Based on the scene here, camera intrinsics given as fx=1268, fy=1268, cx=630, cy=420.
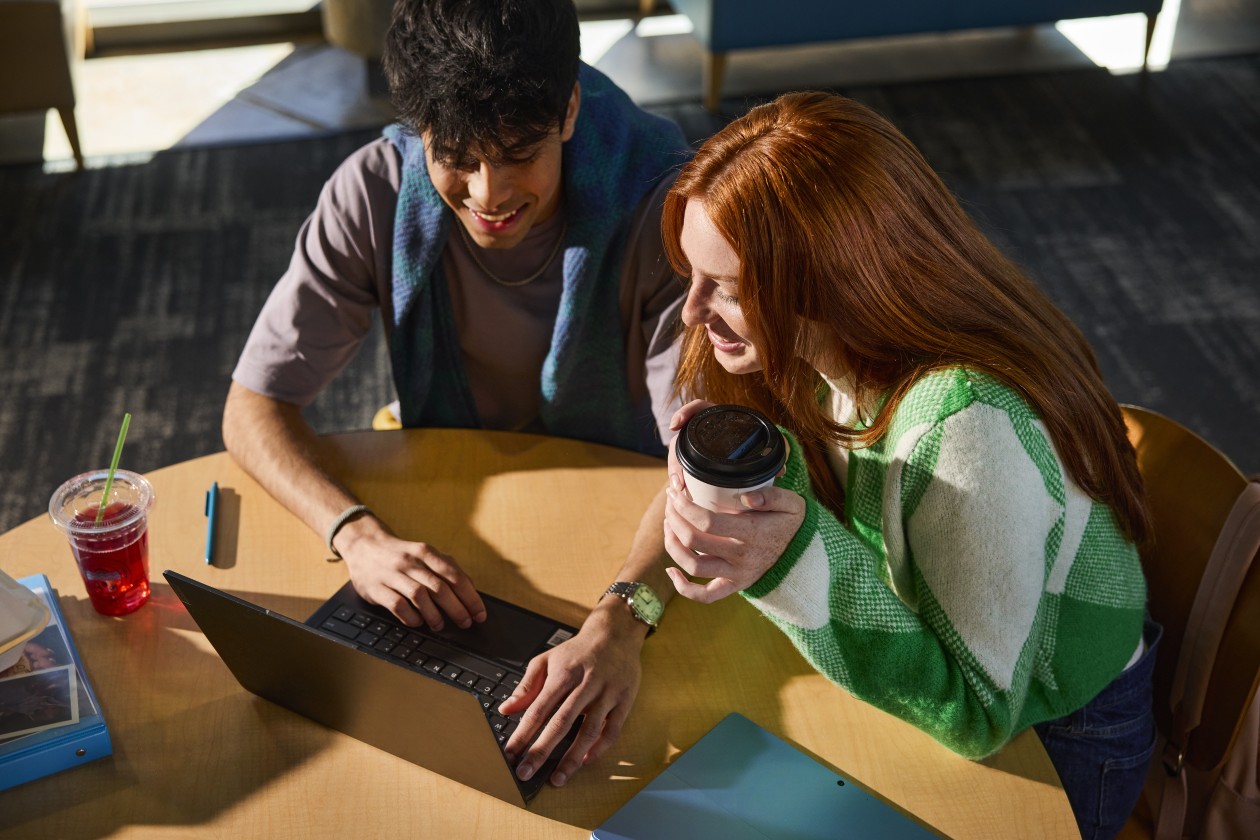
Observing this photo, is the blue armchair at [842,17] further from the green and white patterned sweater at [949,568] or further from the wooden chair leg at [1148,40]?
the green and white patterned sweater at [949,568]

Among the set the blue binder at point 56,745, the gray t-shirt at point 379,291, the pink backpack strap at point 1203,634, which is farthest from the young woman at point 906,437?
the blue binder at point 56,745

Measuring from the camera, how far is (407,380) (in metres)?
1.94

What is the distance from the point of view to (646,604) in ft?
4.68

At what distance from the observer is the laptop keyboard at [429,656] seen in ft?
4.42

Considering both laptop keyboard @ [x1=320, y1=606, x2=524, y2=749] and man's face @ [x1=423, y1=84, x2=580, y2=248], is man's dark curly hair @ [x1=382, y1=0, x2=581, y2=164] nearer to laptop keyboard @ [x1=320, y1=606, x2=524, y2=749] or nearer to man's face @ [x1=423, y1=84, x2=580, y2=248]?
man's face @ [x1=423, y1=84, x2=580, y2=248]

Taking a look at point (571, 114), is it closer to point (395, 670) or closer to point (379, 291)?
point (379, 291)

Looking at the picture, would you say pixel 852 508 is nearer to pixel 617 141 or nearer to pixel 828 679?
pixel 828 679

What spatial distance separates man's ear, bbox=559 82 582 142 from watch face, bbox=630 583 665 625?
594 mm

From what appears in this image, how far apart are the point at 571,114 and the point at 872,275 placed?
2.01ft

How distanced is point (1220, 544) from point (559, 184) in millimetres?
961

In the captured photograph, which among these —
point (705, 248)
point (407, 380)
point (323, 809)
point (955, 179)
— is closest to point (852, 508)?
point (705, 248)

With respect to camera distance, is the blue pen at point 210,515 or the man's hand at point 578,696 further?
the blue pen at point 210,515

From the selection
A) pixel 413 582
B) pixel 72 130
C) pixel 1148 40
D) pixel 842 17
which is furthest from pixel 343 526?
pixel 1148 40

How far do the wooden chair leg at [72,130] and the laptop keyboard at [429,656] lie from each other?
112 inches
